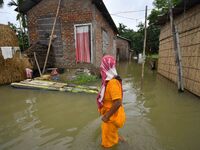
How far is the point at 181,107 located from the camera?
5125 mm

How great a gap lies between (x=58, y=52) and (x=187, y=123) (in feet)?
25.6

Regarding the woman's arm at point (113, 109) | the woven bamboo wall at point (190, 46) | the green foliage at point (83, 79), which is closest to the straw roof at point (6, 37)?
the green foliage at point (83, 79)

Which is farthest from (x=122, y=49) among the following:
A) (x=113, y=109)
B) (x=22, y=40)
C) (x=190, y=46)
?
(x=113, y=109)

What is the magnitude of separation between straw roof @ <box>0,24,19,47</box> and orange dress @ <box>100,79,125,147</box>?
7456 mm

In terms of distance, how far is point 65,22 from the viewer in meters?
9.32

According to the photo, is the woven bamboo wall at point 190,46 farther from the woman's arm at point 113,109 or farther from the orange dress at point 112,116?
the woman's arm at point 113,109

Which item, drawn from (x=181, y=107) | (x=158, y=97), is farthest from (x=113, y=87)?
(x=158, y=97)

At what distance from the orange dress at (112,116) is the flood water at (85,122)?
0.37 m

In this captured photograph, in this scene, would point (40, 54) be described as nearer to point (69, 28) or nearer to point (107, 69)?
point (69, 28)

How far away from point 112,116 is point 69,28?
25.5 ft

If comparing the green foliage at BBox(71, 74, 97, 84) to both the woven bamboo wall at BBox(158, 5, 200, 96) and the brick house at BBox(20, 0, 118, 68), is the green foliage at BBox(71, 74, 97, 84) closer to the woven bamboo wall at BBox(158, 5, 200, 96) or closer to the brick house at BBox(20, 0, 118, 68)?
the brick house at BBox(20, 0, 118, 68)

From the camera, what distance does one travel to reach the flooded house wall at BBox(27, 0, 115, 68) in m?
8.94

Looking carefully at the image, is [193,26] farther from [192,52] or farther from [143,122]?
[143,122]

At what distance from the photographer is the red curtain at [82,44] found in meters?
9.15
